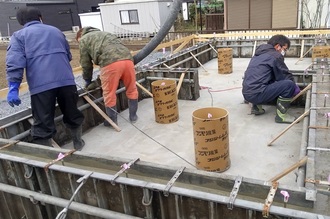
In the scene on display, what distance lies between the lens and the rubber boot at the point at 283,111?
459 centimetres

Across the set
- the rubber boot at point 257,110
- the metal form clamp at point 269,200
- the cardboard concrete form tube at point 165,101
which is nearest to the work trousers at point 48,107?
the cardboard concrete form tube at point 165,101

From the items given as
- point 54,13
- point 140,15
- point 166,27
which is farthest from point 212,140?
point 54,13

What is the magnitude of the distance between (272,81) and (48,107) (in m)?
3.33

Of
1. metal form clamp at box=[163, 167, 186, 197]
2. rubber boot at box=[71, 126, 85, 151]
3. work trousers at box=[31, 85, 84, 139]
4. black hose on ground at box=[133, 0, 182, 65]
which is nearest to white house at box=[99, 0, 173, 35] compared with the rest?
black hose on ground at box=[133, 0, 182, 65]

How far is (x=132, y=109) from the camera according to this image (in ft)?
17.1

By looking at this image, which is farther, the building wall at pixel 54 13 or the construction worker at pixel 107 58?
the building wall at pixel 54 13

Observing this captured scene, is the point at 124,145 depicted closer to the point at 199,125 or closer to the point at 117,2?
the point at 199,125

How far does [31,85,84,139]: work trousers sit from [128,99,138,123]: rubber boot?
1233 mm

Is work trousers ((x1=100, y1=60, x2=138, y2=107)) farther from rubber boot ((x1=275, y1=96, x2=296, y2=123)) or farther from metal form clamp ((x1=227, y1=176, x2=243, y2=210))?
metal form clamp ((x1=227, y1=176, x2=243, y2=210))

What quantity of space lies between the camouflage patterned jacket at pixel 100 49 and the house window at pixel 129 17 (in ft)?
64.5

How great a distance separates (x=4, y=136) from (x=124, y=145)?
5.17 ft

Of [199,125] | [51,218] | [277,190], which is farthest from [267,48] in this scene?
[51,218]

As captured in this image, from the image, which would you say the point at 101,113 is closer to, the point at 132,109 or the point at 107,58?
the point at 132,109

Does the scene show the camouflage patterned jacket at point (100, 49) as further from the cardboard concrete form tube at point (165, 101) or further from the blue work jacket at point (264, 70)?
the blue work jacket at point (264, 70)
